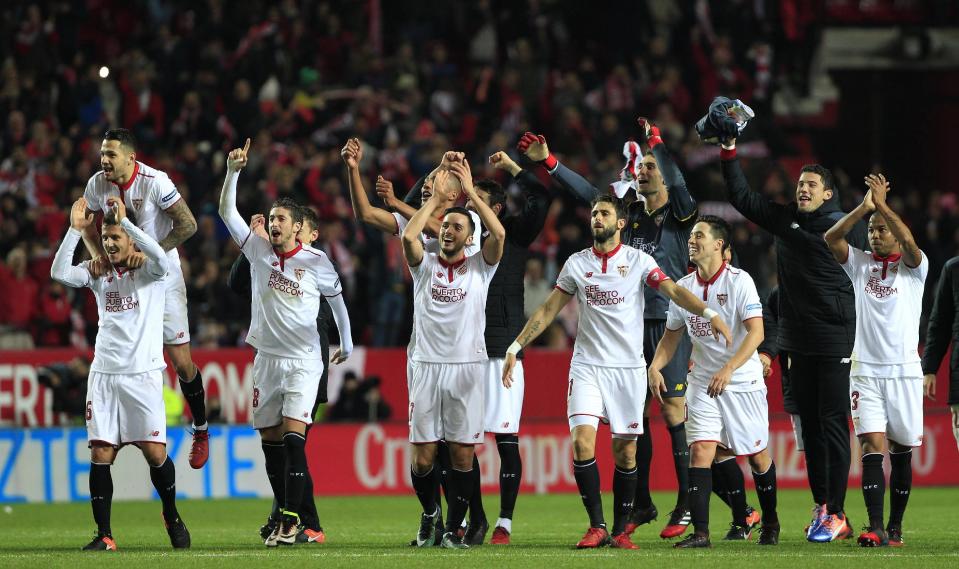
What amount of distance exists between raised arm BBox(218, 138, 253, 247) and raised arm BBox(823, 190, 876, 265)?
12.6 ft

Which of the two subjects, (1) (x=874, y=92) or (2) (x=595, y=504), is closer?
(2) (x=595, y=504)

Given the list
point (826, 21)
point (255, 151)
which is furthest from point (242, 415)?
Answer: point (826, 21)

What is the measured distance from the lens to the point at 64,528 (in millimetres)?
12773

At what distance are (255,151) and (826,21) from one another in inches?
387

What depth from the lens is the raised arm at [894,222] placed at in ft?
31.3

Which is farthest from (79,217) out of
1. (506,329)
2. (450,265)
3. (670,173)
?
(670,173)

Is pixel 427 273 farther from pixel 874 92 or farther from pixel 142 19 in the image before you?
pixel 874 92

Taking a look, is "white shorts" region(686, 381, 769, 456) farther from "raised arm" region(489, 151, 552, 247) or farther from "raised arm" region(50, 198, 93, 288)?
"raised arm" region(50, 198, 93, 288)

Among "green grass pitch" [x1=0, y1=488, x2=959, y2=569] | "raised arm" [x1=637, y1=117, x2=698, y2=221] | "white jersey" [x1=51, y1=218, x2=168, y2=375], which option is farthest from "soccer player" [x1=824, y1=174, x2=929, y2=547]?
"white jersey" [x1=51, y1=218, x2=168, y2=375]

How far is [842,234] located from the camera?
9930 millimetres

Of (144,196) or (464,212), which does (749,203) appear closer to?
(464,212)

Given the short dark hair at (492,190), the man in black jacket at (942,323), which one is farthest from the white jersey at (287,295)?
the man in black jacket at (942,323)

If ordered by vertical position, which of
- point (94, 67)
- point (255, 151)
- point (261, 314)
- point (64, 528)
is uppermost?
point (94, 67)

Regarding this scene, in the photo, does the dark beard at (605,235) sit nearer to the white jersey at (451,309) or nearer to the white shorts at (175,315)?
the white jersey at (451,309)
